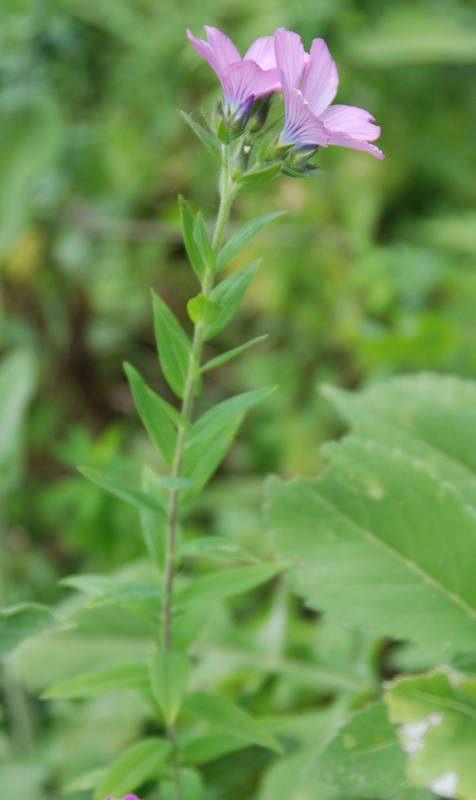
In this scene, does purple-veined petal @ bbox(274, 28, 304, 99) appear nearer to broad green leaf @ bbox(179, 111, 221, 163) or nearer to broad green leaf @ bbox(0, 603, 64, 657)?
broad green leaf @ bbox(179, 111, 221, 163)

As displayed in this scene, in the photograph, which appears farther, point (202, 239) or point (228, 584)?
point (228, 584)

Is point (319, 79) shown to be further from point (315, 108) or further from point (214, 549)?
point (214, 549)

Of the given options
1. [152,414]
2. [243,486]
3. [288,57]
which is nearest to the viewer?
[288,57]

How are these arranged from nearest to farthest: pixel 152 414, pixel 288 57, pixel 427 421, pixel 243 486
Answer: pixel 288 57
pixel 152 414
pixel 427 421
pixel 243 486

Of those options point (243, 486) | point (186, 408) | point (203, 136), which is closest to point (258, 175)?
point (203, 136)

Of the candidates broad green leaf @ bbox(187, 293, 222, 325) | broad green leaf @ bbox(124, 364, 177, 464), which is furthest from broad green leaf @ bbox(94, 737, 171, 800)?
broad green leaf @ bbox(187, 293, 222, 325)

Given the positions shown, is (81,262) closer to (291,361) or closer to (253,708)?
(291,361)
